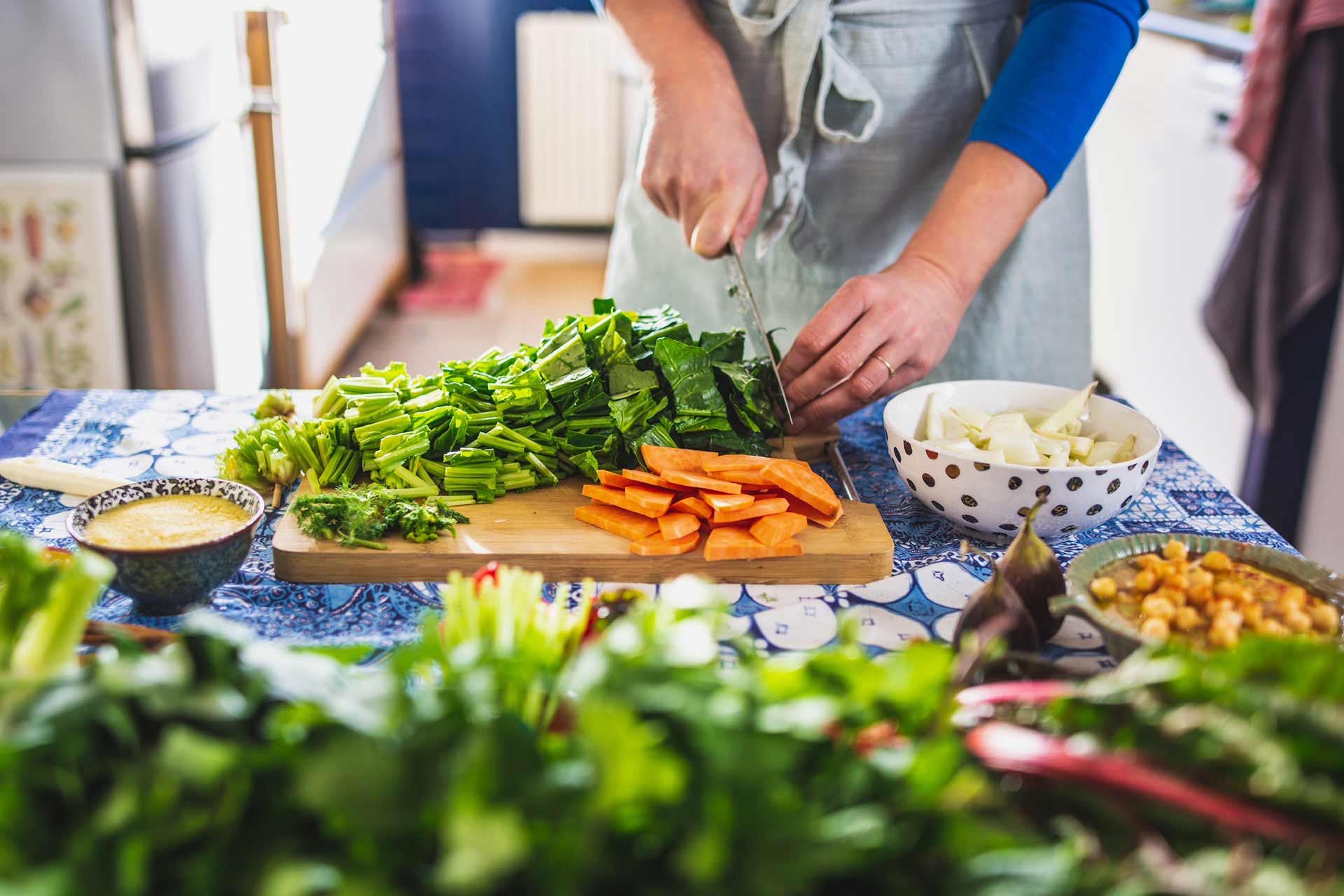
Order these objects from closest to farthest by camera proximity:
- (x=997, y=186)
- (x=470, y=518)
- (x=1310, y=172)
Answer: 1. (x=470, y=518)
2. (x=997, y=186)
3. (x=1310, y=172)

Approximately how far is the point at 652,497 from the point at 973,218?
746 millimetres

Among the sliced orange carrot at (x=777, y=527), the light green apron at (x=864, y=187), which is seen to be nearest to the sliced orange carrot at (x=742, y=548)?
the sliced orange carrot at (x=777, y=527)

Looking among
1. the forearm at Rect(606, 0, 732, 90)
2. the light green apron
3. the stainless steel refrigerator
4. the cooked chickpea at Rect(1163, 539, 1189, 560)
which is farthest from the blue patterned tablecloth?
the stainless steel refrigerator

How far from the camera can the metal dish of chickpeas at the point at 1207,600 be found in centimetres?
103

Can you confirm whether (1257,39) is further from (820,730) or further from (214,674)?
(214,674)

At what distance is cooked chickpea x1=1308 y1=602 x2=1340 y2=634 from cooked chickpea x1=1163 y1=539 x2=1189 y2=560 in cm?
14

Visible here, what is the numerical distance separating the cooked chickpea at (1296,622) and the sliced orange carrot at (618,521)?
0.72 meters

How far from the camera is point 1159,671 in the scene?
724 mm

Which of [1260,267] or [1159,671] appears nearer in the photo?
[1159,671]

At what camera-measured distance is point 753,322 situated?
5.53 feet

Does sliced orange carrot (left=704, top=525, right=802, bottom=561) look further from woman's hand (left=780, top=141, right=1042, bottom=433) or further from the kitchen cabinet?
the kitchen cabinet

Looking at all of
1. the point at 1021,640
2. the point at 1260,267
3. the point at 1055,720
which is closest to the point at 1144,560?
the point at 1021,640

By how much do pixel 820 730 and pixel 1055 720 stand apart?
0.61 ft

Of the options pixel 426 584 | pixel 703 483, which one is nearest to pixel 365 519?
pixel 426 584
